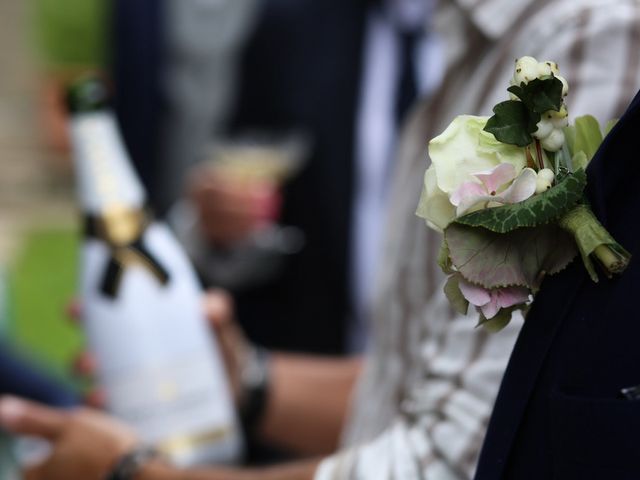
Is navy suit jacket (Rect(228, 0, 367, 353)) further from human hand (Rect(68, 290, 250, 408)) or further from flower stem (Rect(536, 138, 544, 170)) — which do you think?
flower stem (Rect(536, 138, 544, 170))

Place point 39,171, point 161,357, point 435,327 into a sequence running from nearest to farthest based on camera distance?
point 435,327
point 161,357
point 39,171

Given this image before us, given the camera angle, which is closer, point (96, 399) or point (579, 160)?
point (579, 160)

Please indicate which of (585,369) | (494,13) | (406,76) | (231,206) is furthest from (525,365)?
(406,76)

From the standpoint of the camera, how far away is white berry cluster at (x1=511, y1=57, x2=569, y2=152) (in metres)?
0.55

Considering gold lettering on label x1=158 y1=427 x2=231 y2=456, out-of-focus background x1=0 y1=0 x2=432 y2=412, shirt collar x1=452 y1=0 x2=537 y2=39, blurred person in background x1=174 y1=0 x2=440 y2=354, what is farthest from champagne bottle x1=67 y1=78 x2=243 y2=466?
blurred person in background x1=174 y1=0 x2=440 y2=354

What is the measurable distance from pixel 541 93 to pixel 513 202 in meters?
0.06

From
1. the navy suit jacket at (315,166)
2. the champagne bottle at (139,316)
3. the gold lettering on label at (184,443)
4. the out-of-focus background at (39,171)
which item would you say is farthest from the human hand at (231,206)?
the gold lettering on label at (184,443)

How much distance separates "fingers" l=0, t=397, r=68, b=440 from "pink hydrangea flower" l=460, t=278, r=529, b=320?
642 mm

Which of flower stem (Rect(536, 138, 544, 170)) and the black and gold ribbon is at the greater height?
flower stem (Rect(536, 138, 544, 170))

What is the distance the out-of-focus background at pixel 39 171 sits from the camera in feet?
12.3

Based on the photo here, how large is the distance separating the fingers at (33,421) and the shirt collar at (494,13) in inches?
22.3

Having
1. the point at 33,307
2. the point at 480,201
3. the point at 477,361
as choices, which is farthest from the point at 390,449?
the point at 33,307

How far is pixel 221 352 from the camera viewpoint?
1.33 m

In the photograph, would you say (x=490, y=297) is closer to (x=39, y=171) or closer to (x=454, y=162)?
(x=454, y=162)
